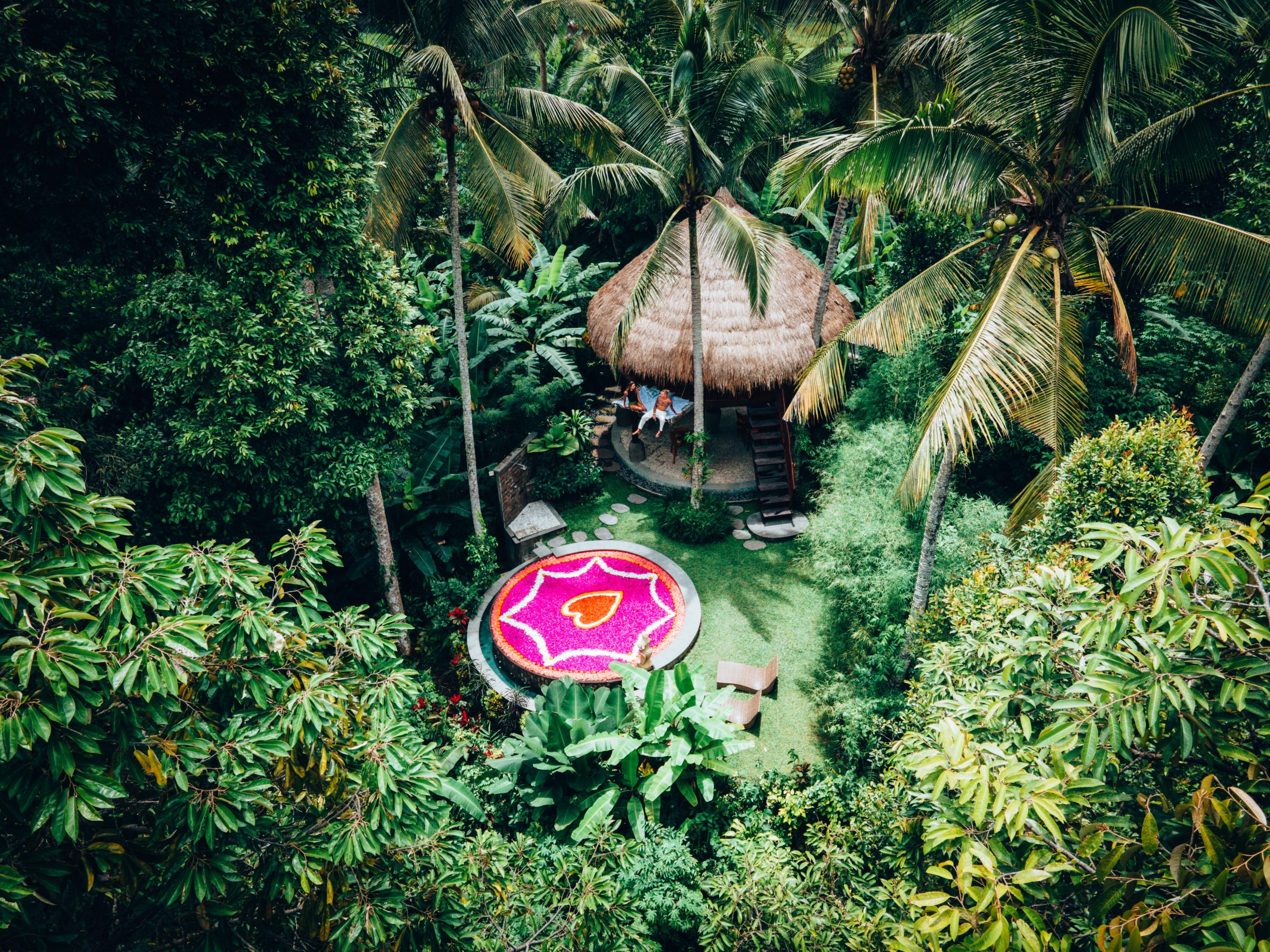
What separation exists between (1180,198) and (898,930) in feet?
40.9

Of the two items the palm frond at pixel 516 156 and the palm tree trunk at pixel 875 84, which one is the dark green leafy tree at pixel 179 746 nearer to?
the palm frond at pixel 516 156

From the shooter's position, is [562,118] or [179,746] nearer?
[179,746]

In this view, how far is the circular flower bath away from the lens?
10.4 meters

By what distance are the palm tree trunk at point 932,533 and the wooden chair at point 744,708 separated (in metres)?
2.44

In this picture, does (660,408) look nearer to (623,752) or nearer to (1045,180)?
(623,752)

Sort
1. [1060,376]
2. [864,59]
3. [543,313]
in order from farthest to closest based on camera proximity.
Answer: [543,313]
[864,59]
[1060,376]

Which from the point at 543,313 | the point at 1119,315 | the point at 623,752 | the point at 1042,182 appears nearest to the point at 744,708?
the point at 623,752

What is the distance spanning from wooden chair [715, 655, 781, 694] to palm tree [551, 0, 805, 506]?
16.4 feet

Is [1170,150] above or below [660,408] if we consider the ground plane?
above

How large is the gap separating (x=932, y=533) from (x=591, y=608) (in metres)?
5.54

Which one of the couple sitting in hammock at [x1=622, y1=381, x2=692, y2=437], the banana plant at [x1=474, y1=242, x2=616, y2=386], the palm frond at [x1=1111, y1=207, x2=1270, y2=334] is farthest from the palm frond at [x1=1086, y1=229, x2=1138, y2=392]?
the banana plant at [x1=474, y1=242, x2=616, y2=386]

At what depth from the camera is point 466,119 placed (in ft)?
27.7

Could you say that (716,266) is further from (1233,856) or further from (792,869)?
(1233,856)

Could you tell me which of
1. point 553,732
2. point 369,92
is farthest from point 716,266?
point 553,732
